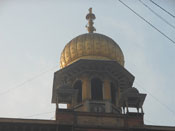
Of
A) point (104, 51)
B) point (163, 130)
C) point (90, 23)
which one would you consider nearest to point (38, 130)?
point (163, 130)

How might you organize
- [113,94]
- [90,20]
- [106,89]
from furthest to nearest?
[90,20] → [113,94] → [106,89]

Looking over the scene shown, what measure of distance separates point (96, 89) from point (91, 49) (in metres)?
2.95

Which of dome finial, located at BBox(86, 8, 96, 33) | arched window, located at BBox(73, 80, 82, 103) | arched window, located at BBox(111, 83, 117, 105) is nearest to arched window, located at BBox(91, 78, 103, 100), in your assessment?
arched window, located at BBox(73, 80, 82, 103)

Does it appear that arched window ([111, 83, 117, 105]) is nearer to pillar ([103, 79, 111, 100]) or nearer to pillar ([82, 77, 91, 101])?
pillar ([103, 79, 111, 100])

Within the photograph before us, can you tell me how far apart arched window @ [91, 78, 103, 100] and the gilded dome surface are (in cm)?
163

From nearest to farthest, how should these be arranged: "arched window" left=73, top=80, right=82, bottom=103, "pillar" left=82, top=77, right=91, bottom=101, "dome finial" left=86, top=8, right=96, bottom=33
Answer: "pillar" left=82, top=77, right=91, bottom=101
"arched window" left=73, top=80, right=82, bottom=103
"dome finial" left=86, top=8, right=96, bottom=33

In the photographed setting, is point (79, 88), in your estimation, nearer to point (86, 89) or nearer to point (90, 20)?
point (86, 89)

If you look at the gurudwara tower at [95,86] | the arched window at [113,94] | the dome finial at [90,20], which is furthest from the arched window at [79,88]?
the dome finial at [90,20]

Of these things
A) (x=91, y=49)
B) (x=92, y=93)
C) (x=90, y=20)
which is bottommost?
(x=92, y=93)

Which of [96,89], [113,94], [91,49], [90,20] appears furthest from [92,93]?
[90,20]

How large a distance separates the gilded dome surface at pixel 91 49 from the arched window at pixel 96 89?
5.34ft

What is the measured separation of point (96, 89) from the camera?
25016 mm

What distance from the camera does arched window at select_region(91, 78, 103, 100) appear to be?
24.7m

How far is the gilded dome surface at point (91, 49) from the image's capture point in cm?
2669
